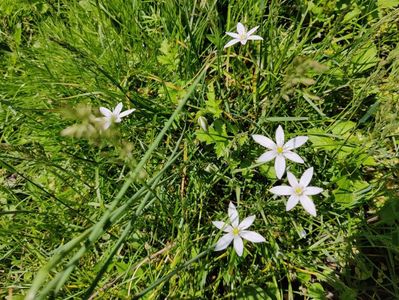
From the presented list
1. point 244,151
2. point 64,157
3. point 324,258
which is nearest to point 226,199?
point 244,151

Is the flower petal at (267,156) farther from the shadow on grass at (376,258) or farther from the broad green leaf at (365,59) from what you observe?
the broad green leaf at (365,59)

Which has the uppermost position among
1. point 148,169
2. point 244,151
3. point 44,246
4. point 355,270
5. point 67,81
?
point 67,81

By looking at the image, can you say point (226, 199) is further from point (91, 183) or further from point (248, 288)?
point (91, 183)

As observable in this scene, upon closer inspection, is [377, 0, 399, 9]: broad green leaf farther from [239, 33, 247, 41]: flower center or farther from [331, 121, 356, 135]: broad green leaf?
[239, 33, 247, 41]: flower center

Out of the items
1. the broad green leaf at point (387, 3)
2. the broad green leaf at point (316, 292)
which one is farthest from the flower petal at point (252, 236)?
the broad green leaf at point (387, 3)

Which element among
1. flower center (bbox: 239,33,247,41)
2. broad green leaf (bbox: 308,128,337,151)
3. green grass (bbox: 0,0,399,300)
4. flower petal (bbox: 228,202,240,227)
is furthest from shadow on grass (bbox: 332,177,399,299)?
flower center (bbox: 239,33,247,41)

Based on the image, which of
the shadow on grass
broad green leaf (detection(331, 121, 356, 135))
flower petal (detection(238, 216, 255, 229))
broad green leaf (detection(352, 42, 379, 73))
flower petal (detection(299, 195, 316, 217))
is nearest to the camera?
flower petal (detection(299, 195, 316, 217))
